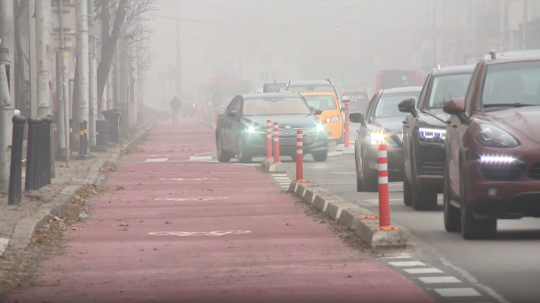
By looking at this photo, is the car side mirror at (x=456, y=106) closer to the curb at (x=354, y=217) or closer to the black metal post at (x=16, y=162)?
the curb at (x=354, y=217)

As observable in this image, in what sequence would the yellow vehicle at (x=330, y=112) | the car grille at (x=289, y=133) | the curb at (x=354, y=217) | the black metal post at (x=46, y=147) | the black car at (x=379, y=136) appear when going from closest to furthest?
the curb at (x=354, y=217), the black car at (x=379, y=136), the black metal post at (x=46, y=147), the car grille at (x=289, y=133), the yellow vehicle at (x=330, y=112)

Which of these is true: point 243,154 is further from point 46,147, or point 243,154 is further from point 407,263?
point 407,263

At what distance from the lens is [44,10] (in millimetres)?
22812

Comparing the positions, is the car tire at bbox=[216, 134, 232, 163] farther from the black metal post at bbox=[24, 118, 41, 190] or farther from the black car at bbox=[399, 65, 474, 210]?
the black car at bbox=[399, 65, 474, 210]

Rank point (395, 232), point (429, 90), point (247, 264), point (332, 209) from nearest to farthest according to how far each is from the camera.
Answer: point (247, 264), point (395, 232), point (332, 209), point (429, 90)

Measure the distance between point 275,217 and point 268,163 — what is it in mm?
10302

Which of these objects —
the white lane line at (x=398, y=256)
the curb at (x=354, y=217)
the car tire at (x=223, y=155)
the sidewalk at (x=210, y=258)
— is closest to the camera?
the sidewalk at (x=210, y=258)

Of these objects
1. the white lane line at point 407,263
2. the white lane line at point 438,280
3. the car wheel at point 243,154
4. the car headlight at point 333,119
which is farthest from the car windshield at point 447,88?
the car headlight at point 333,119

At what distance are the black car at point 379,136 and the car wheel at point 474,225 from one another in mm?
6159

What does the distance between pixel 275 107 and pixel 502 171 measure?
64.5 ft

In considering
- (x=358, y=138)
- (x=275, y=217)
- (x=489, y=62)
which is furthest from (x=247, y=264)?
(x=358, y=138)

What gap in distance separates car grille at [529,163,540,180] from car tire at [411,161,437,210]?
3.90 m

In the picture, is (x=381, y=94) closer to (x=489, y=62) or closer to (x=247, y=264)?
(x=489, y=62)

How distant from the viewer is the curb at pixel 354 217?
1164 cm
